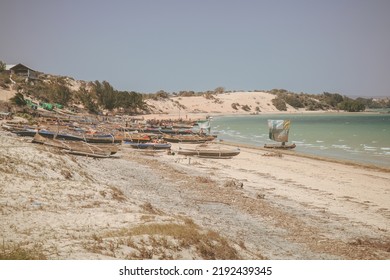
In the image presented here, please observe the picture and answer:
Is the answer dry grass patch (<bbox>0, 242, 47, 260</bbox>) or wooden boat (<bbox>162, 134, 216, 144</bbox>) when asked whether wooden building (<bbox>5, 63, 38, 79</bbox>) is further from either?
dry grass patch (<bbox>0, 242, 47, 260</bbox>)

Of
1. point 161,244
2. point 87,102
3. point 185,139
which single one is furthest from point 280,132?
point 87,102

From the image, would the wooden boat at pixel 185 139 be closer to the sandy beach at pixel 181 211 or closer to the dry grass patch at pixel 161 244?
the sandy beach at pixel 181 211

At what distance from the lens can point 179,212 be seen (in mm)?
11266

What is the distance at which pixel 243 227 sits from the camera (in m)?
10.6

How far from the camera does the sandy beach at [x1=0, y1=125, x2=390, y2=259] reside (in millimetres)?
7098

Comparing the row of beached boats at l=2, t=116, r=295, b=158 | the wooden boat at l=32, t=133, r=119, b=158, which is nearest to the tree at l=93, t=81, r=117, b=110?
the row of beached boats at l=2, t=116, r=295, b=158

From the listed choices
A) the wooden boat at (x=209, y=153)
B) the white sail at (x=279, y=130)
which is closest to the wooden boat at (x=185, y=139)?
the white sail at (x=279, y=130)

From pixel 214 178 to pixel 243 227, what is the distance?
25.6 ft

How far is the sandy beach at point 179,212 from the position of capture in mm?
7098

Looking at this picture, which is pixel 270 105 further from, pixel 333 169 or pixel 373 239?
pixel 373 239

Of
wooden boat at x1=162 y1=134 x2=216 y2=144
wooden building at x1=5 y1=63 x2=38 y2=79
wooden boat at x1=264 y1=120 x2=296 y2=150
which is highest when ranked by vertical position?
wooden building at x1=5 y1=63 x2=38 y2=79

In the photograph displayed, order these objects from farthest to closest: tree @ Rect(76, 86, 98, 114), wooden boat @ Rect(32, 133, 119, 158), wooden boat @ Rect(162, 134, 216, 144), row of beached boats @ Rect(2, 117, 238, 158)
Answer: tree @ Rect(76, 86, 98, 114) → wooden boat @ Rect(162, 134, 216, 144) → row of beached boats @ Rect(2, 117, 238, 158) → wooden boat @ Rect(32, 133, 119, 158)
